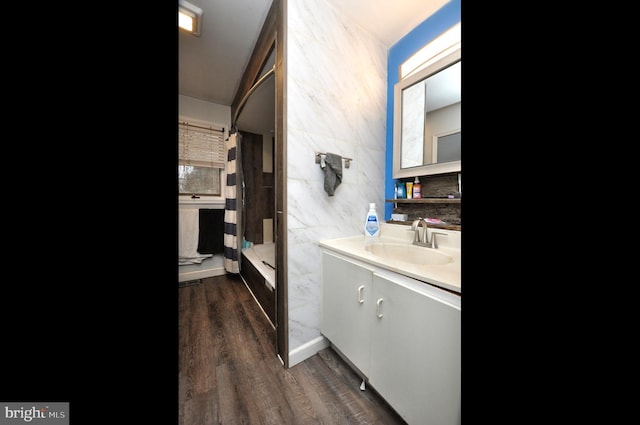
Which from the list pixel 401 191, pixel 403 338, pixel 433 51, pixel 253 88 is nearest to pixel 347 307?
pixel 403 338

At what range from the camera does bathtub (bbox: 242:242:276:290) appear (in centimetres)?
170

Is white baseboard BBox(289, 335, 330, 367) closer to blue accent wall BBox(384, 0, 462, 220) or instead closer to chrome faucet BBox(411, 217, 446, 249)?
chrome faucet BBox(411, 217, 446, 249)

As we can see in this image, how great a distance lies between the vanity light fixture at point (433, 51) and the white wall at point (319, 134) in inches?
8.8

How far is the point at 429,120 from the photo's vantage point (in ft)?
4.32

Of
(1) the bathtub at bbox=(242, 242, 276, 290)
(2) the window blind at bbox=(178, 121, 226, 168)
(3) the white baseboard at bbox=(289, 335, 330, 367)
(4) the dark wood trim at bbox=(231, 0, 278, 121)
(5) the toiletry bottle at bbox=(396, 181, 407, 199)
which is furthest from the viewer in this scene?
(2) the window blind at bbox=(178, 121, 226, 168)

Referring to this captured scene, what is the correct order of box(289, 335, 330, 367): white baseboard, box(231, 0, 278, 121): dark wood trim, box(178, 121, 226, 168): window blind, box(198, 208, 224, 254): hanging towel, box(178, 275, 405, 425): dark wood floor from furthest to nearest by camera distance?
box(198, 208, 224, 254): hanging towel, box(178, 121, 226, 168): window blind, box(231, 0, 278, 121): dark wood trim, box(289, 335, 330, 367): white baseboard, box(178, 275, 405, 425): dark wood floor

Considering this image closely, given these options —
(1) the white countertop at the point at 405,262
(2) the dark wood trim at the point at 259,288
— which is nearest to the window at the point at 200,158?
(2) the dark wood trim at the point at 259,288

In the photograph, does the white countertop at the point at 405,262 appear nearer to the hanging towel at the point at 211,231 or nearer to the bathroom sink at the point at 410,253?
the bathroom sink at the point at 410,253

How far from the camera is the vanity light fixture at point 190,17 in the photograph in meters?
1.27

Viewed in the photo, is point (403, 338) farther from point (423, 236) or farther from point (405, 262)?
point (423, 236)

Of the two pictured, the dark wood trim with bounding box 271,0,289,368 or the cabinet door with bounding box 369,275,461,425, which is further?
the dark wood trim with bounding box 271,0,289,368

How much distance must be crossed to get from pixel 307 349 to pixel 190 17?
2.22 metres

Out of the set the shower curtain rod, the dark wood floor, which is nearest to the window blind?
the shower curtain rod
